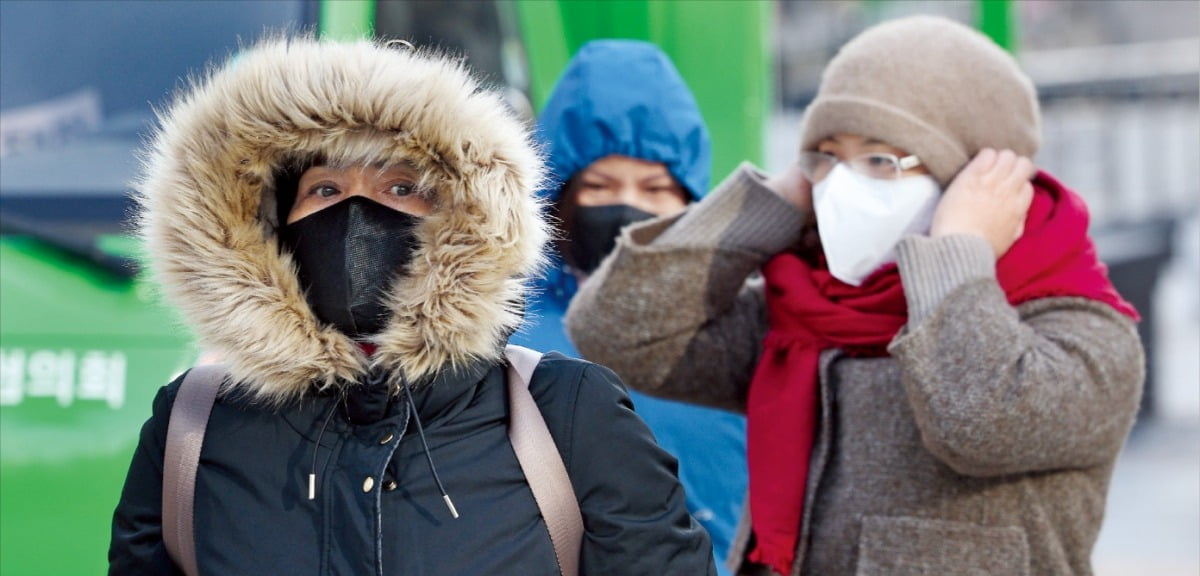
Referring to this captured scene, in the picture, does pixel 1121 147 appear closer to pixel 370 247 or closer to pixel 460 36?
pixel 460 36

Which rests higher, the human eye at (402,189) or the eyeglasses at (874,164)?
the human eye at (402,189)

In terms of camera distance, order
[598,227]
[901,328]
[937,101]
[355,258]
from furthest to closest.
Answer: [598,227] → [937,101] → [901,328] → [355,258]

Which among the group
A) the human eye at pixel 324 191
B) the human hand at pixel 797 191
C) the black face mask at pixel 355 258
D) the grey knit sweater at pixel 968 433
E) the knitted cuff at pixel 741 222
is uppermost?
the human eye at pixel 324 191

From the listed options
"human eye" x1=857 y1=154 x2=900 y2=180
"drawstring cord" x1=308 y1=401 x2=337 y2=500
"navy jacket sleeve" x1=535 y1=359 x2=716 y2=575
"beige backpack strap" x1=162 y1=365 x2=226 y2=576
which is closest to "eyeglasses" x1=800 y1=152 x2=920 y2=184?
"human eye" x1=857 y1=154 x2=900 y2=180

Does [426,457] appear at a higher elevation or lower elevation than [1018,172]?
lower

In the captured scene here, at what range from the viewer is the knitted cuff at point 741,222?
8.45ft

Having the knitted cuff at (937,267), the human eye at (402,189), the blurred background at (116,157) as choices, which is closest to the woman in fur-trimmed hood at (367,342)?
the human eye at (402,189)

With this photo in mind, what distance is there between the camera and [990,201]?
2.26 m

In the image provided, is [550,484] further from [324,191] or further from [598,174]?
[598,174]

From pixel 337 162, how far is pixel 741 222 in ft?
3.37

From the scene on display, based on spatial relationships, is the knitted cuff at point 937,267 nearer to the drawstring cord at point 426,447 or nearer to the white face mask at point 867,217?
the white face mask at point 867,217

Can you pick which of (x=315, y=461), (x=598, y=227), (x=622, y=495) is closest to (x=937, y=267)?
(x=622, y=495)

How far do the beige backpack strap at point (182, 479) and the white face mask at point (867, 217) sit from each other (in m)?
1.16

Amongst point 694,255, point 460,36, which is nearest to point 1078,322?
point 694,255
